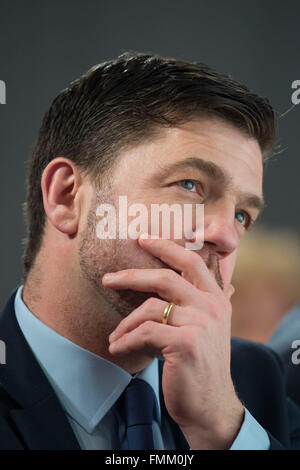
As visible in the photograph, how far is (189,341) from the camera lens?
0.78 metres

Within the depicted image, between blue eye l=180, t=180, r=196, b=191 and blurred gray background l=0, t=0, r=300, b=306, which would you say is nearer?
blue eye l=180, t=180, r=196, b=191

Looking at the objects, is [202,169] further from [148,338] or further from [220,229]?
[148,338]

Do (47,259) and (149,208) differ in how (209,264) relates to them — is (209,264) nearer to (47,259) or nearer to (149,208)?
(149,208)

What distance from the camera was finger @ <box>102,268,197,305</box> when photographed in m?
0.80

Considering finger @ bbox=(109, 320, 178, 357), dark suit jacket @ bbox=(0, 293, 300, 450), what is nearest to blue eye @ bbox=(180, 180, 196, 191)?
finger @ bbox=(109, 320, 178, 357)

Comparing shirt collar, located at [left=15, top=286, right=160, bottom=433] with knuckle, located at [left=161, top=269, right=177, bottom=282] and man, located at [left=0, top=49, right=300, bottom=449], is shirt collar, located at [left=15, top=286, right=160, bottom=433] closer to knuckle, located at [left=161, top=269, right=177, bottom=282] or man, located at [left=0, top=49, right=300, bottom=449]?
man, located at [left=0, top=49, right=300, bottom=449]

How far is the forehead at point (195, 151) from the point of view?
888 mm

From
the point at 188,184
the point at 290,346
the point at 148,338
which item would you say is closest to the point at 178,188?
the point at 188,184

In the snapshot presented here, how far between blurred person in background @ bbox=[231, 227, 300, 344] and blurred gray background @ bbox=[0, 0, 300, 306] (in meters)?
0.23

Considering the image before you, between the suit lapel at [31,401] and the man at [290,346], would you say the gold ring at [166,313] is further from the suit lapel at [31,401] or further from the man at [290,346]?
the man at [290,346]

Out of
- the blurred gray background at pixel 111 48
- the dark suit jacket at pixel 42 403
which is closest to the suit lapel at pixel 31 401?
the dark suit jacket at pixel 42 403

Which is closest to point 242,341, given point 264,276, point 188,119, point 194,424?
point 264,276

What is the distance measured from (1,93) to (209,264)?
491mm

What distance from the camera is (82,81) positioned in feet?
3.21
